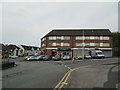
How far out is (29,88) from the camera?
8.03m

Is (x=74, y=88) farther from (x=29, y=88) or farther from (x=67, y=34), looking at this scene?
(x=67, y=34)

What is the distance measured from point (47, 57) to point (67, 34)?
2523 centimetres

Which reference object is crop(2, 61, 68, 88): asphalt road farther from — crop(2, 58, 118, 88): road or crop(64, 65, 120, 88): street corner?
crop(64, 65, 120, 88): street corner

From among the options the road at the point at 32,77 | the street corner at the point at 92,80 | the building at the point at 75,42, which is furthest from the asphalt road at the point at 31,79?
the building at the point at 75,42

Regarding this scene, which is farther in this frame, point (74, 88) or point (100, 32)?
point (100, 32)

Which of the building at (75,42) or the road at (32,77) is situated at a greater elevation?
the building at (75,42)

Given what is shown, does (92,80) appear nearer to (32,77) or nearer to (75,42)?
(32,77)

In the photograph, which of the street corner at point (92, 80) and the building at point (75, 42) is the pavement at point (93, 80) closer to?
the street corner at point (92, 80)

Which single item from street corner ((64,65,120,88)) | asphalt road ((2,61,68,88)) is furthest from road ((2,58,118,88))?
street corner ((64,65,120,88))

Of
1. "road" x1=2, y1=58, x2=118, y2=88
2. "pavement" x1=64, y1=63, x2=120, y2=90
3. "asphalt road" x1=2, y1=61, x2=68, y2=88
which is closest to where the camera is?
"pavement" x1=64, y1=63, x2=120, y2=90

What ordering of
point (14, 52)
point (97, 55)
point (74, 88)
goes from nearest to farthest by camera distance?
point (74, 88) < point (97, 55) < point (14, 52)

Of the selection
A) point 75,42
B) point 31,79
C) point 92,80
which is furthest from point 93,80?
point 75,42

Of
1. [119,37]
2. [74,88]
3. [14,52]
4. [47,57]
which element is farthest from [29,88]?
[14,52]

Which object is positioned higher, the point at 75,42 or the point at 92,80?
the point at 75,42
